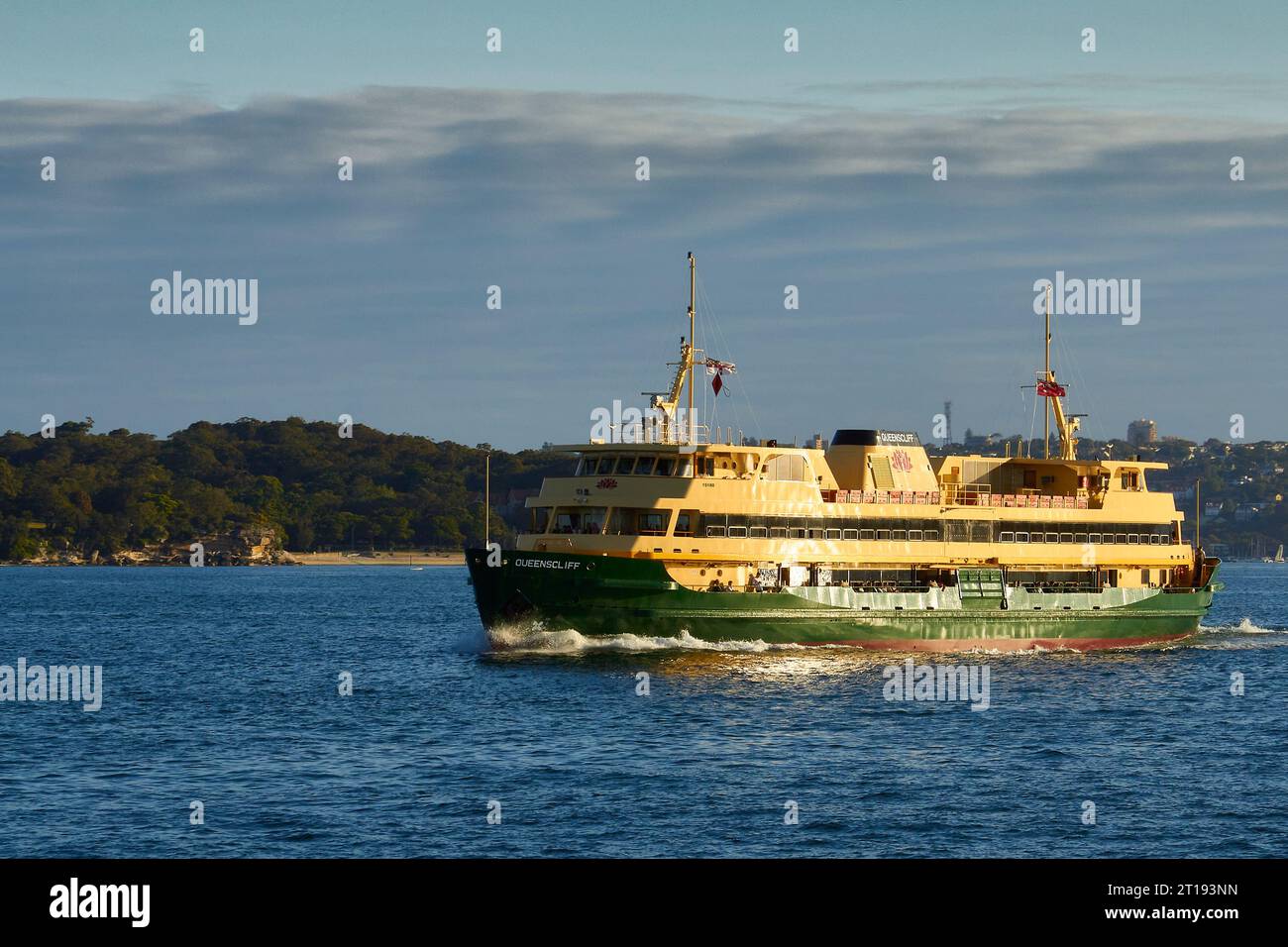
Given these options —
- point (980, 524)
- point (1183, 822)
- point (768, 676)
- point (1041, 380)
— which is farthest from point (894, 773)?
point (1041, 380)

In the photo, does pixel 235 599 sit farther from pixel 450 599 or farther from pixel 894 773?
pixel 894 773

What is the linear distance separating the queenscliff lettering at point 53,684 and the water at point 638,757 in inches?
33.5

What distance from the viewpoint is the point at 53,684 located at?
176ft

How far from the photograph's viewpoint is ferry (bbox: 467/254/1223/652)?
55.2 m

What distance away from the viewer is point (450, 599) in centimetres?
13238

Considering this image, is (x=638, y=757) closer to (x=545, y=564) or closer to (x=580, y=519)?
(x=545, y=564)

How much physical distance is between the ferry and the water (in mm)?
1785

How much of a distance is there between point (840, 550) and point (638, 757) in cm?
2472

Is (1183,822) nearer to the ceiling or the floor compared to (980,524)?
nearer to the floor

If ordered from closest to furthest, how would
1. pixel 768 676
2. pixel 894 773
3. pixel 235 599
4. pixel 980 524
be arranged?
1. pixel 894 773
2. pixel 768 676
3. pixel 980 524
4. pixel 235 599

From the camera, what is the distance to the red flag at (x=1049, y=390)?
7356 centimetres

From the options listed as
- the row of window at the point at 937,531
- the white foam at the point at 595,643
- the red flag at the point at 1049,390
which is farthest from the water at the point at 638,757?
the red flag at the point at 1049,390

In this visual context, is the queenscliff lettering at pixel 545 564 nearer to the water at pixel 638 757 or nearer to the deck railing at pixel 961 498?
the water at pixel 638 757
